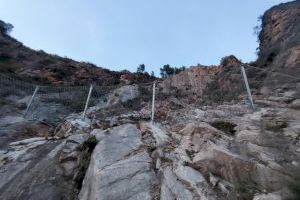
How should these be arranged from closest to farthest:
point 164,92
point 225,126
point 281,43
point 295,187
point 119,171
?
point 295,187 < point 119,171 < point 225,126 < point 164,92 < point 281,43

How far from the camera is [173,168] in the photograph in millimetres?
7887

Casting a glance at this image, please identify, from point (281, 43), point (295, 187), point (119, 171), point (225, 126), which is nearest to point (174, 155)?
point (119, 171)

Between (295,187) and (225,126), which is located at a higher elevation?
(225,126)

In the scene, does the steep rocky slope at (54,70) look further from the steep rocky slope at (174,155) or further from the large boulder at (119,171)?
the large boulder at (119,171)

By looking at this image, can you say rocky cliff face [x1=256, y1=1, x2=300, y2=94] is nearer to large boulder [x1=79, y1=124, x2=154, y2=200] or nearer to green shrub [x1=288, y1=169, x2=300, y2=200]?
large boulder [x1=79, y1=124, x2=154, y2=200]

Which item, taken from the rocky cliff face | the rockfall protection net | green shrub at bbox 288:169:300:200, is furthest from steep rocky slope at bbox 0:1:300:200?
the rocky cliff face

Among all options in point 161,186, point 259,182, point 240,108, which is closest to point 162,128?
point 240,108

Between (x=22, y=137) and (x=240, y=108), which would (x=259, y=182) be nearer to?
(x=240, y=108)

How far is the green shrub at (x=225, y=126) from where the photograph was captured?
955 cm

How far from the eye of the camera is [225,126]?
9805 millimetres

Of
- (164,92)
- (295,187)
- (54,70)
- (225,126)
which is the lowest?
(295,187)

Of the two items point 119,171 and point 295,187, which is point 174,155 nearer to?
point 119,171

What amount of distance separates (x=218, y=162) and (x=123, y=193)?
1.94 metres

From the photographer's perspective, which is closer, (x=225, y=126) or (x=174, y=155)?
(x=174, y=155)
